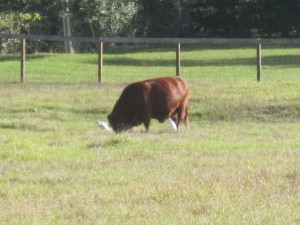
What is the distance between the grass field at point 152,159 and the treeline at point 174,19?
52.7ft

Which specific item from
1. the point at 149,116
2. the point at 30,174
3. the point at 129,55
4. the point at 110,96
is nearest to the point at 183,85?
the point at 149,116

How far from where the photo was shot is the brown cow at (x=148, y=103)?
18438 mm

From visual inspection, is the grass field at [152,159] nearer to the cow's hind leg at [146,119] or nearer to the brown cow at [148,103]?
the cow's hind leg at [146,119]

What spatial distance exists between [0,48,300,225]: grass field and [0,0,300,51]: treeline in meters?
16.1

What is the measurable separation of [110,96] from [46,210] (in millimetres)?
14587

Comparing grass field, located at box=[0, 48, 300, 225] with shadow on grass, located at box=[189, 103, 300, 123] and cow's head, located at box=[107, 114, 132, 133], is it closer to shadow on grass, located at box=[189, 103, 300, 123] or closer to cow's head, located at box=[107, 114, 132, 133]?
shadow on grass, located at box=[189, 103, 300, 123]

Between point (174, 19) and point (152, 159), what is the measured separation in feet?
126

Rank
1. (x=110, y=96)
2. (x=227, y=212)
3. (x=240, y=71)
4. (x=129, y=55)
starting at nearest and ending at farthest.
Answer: (x=227, y=212) < (x=110, y=96) < (x=240, y=71) < (x=129, y=55)

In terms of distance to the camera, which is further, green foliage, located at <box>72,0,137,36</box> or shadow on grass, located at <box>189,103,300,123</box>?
green foliage, located at <box>72,0,137,36</box>

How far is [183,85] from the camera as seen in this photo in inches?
766

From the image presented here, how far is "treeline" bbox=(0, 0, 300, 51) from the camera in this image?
44031 millimetres

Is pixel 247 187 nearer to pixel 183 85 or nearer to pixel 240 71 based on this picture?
pixel 183 85

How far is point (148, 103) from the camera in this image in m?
18.7

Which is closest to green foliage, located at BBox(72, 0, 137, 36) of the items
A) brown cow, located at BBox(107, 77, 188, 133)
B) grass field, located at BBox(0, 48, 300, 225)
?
grass field, located at BBox(0, 48, 300, 225)
